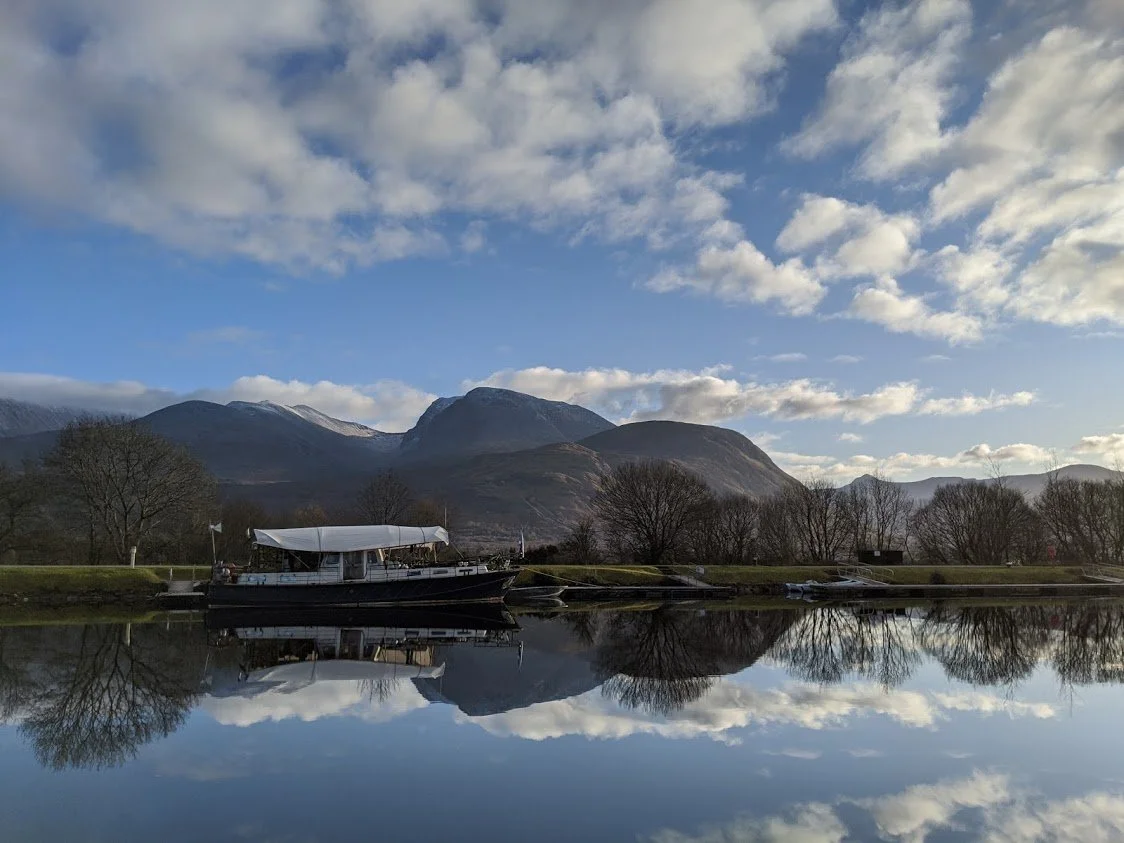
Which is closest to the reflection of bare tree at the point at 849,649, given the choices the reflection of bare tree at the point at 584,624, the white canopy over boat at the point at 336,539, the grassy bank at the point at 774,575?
the reflection of bare tree at the point at 584,624

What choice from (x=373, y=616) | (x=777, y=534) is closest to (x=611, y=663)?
(x=373, y=616)

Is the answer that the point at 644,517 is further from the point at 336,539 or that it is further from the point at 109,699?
the point at 109,699

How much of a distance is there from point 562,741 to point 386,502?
230 ft

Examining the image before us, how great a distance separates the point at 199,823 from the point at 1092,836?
12.1 metres

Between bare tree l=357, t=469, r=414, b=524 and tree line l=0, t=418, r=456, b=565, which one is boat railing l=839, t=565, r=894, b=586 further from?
tree line l=0, t=418, r=456, b=565

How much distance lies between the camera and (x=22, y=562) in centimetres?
5856

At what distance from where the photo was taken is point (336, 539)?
140ft

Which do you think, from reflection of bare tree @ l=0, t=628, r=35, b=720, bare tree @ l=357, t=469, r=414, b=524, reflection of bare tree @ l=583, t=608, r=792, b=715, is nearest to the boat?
reflection of bare tree @ l=583, t=608, r=792, b=715

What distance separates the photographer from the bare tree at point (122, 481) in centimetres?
5691

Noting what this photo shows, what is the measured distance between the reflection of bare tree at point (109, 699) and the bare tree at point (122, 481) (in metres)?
34.2

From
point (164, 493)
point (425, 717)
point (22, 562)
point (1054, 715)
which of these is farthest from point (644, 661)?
point (22, 562)

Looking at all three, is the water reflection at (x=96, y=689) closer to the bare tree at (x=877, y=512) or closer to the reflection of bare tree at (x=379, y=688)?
the reflection of bare tree at (x=379, y=688)

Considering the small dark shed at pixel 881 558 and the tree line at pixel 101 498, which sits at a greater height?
the tree line at pixel 101 498

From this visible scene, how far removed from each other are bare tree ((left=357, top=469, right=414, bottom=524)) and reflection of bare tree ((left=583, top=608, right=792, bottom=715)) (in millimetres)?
47527
